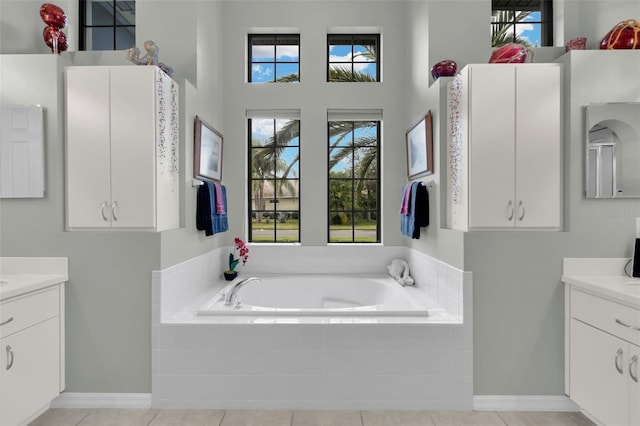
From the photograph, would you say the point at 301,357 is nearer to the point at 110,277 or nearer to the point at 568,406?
the point at 110,277

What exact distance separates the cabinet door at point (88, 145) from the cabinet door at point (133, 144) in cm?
6

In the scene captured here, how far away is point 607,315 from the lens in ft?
5.74

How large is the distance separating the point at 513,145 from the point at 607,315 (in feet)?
3.41

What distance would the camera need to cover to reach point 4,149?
2.13m

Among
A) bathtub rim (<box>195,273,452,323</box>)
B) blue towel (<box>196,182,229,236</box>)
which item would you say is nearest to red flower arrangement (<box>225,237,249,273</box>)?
blue towel (<box>196,182,229,236</box>)

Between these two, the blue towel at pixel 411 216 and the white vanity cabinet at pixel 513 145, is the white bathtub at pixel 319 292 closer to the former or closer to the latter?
the blue towel at pixel 411 216

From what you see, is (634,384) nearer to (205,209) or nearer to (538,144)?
(538,144)

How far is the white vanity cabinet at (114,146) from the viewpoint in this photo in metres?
2.10

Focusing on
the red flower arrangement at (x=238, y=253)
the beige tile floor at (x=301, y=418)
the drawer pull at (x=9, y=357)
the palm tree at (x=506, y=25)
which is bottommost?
the beige tile floor at (x=301, y=418)

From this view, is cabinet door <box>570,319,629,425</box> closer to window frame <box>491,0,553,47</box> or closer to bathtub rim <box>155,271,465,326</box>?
bathtub rim <box>155,271,465,326</box>

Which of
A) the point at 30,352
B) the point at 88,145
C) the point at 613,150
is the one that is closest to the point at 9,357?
the point at 30,352

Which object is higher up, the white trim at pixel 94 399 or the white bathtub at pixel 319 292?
the white bathtub at pixel 319 292

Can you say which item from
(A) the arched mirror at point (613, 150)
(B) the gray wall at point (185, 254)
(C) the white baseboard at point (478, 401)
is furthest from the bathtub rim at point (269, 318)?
(A) the arched mirror at point (613, 150)

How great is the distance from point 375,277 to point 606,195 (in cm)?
175
